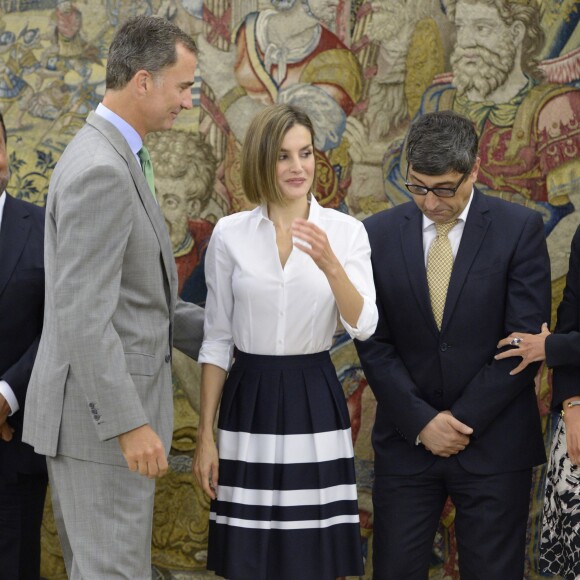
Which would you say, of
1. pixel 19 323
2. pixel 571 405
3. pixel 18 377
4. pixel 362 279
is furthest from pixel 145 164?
pixel 571 405

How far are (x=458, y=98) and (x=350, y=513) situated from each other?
211 centimetres

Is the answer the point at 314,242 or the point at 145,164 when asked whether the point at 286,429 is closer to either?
the point at 314,242

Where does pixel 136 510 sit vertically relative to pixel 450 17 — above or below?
below

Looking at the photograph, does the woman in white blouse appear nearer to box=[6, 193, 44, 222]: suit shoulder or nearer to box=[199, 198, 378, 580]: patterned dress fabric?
box=[199, 198, 378, 580]: patterned dress fabric

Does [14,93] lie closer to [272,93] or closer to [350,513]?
[272,93]

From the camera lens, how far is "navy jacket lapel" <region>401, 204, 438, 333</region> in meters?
4.05

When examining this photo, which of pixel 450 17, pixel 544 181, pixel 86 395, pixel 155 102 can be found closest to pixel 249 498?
pixel 86 395

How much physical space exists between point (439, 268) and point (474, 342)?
0.34 meters

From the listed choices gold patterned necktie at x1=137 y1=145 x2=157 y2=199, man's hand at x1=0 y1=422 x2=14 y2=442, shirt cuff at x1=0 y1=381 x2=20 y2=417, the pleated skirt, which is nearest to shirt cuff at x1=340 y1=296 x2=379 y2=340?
the pleated skirt

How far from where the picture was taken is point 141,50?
11.2ft

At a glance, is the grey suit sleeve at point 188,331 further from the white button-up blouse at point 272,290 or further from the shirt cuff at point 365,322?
the shirt cuff at point 365,322

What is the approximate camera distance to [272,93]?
5012 millimetres

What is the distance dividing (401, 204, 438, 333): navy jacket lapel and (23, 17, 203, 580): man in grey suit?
1.06m

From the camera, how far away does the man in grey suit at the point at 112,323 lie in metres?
3.14
